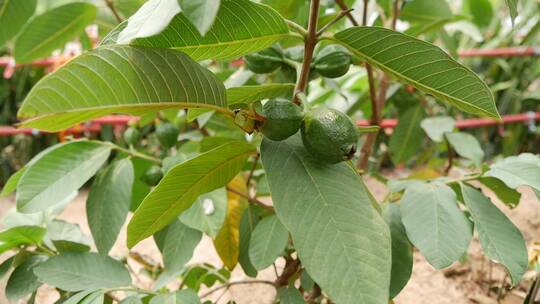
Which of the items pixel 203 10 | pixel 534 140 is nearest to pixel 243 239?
pixel 203 10

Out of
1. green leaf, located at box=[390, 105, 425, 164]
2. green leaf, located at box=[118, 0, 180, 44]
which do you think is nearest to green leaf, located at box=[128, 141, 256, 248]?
green leaf, located at box=[118, 0, 180, 44]

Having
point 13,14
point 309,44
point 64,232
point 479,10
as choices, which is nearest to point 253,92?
point 309,44

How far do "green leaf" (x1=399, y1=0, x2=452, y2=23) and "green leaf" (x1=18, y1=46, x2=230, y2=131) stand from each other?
36.3 inches

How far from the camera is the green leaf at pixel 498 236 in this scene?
77cm

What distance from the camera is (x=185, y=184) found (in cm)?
69

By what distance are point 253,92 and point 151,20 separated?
25 cm

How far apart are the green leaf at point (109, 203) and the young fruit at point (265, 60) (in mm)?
347

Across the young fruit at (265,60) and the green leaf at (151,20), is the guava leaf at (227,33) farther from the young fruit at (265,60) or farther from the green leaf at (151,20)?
the young fruit at (265,60)

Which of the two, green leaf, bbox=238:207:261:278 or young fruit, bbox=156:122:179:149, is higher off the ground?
young fruit, bbox=156:122:179:149

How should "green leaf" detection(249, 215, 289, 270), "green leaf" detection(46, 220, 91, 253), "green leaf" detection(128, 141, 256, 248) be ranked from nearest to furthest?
1. "green leaf" detection(128, 141, 256, 248)
2. "green leaf" detection(249, 215, 289, 270)
3. "green leaf" detection(46, 220, 91, 253)

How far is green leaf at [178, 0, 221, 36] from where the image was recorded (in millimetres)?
452

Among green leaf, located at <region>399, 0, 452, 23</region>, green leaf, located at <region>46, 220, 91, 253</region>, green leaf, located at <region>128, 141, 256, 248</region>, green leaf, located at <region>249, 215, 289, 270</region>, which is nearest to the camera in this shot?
green leaf, located at <region>128, 141, 256, 248</region>

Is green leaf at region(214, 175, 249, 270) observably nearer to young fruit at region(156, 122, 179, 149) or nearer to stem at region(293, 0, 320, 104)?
young fruit at region(156, 122, 179, 149)

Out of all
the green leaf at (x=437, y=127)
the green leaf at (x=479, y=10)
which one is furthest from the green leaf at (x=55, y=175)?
the green leaf at (x=479, y=10)
